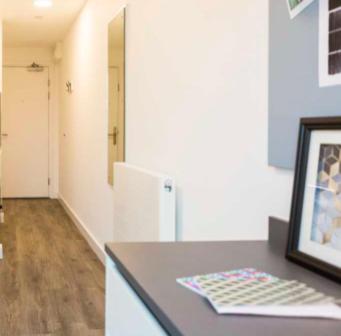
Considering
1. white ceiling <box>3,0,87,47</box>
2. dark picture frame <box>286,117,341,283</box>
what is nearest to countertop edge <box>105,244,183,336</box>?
dark picture frame <box>286,117,341,283</box>

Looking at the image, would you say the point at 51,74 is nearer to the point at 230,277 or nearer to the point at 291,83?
the point at 291,83

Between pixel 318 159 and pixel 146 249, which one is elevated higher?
pixel 318 159

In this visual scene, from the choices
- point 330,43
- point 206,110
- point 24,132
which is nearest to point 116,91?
point 206,110

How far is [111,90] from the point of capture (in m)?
4.23

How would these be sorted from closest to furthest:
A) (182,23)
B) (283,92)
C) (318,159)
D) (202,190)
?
(318,159) < (283,92) < (202,190) < (182,23)

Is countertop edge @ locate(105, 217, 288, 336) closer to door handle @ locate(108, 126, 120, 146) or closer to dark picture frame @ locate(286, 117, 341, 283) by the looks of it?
dark picture frame @ locate(286, 117, 341, 283)

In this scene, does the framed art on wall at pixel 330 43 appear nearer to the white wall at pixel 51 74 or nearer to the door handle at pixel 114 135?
the door handle at pixel 114 135

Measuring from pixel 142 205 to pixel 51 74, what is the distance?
19.9ft

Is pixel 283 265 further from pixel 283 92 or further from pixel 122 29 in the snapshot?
pixel 122 29

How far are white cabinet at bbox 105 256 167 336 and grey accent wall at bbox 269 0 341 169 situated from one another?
60 cm

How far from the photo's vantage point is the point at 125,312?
1182mm

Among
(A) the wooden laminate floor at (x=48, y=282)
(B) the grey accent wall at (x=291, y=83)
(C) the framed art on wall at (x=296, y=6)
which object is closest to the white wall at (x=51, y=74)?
(A) the wooden laminate floor at (x=48, y=282)

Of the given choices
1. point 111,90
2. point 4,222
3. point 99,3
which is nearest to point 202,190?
point 111,90

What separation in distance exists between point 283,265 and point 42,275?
10.5ft
